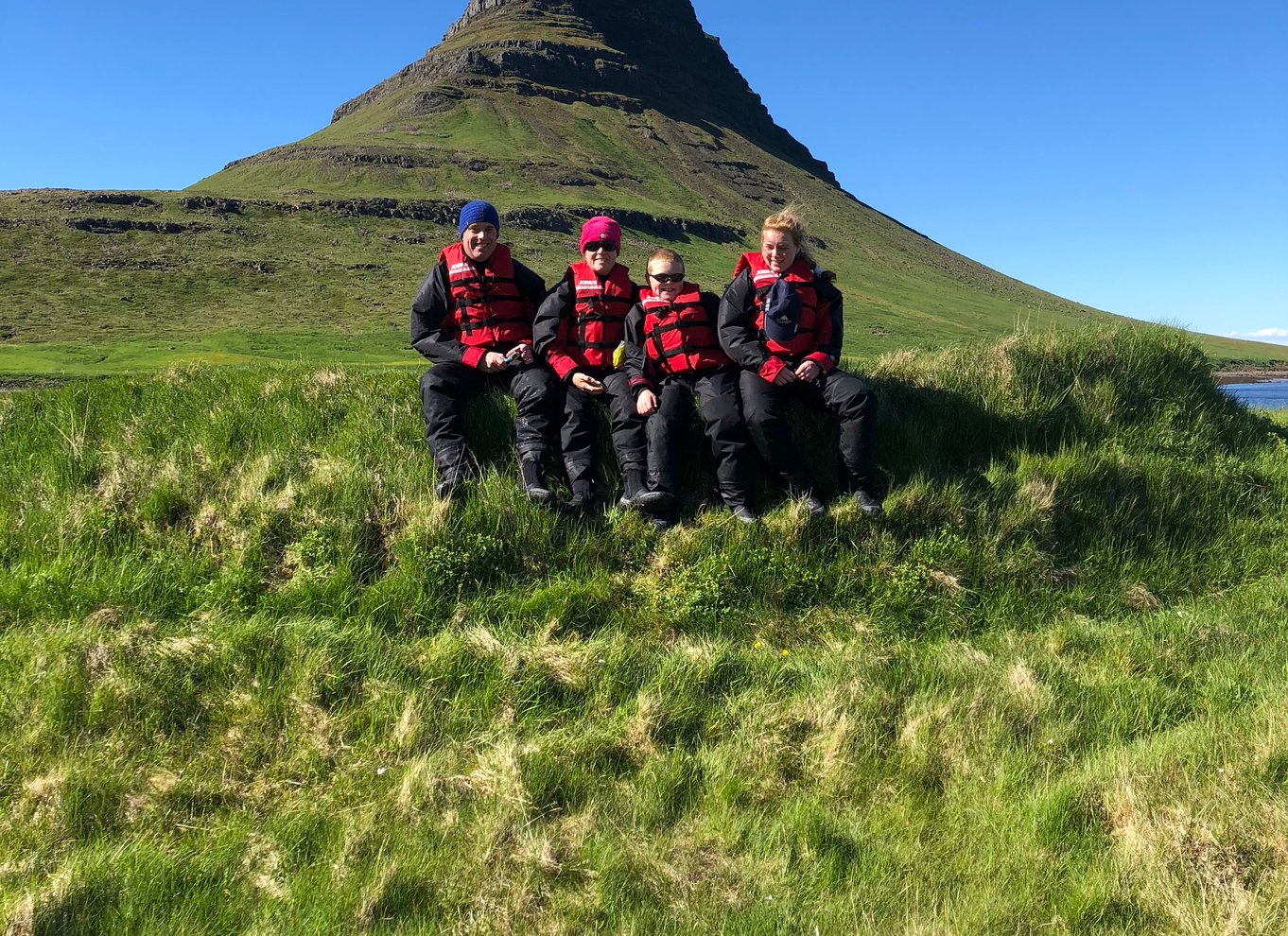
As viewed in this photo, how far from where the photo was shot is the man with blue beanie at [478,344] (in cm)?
577

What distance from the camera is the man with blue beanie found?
5.77 m

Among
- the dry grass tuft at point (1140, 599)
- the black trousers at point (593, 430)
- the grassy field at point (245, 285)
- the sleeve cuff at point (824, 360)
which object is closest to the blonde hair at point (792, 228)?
the sleeve cuff at point (824, 360)

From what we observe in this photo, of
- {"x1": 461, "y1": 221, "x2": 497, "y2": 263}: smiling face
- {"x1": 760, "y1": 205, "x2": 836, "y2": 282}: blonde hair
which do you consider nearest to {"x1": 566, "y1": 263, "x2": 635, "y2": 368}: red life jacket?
{"x1": 461, "y1": 221, "x2": 497, "y2": 263}: smiling face

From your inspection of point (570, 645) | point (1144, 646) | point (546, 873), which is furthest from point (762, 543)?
point (546, 873)

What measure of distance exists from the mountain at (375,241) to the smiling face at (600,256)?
2366 cm

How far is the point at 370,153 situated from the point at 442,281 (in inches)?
6633

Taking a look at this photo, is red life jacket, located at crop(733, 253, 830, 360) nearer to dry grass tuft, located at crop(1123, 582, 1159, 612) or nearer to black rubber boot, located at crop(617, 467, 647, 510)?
black rubber boot, located at crop(617, 467, 647, 510)

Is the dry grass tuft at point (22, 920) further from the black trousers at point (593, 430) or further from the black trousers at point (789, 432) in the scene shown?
the black trousers at point (789, 432)

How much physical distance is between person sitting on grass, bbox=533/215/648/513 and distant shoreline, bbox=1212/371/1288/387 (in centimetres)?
9578

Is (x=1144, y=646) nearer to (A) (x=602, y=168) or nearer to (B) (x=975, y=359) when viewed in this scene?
(B) (x=975, y=359)

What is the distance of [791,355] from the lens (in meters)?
6.08

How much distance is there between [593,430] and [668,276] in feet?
4.81

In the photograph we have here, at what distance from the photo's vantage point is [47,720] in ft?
12.3

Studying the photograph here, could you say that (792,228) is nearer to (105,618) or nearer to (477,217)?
(477,217)
